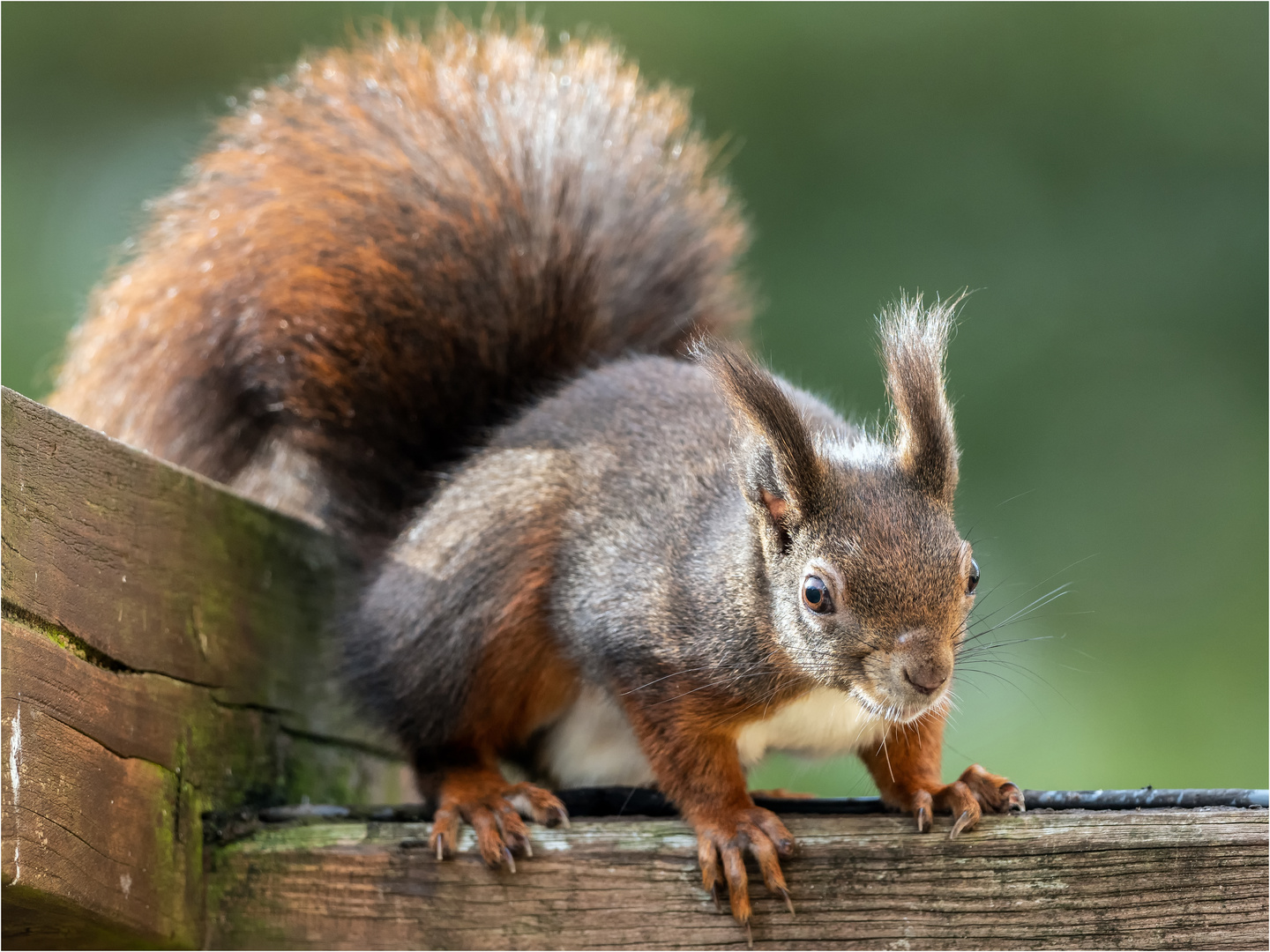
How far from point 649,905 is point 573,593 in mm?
356

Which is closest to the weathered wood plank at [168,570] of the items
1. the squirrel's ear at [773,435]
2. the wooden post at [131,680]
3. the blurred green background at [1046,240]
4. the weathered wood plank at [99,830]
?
the wooden post at [131,680]

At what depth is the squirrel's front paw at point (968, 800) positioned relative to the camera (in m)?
1.20

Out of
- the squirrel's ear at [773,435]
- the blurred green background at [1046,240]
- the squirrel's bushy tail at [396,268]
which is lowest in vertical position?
the squirrel's ear at [773,435]

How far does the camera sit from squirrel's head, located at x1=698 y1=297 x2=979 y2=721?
1138 mm

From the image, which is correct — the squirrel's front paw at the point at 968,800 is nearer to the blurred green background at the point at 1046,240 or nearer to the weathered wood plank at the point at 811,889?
the weathered wood plank at the point at 811,889

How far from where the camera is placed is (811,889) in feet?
3.91

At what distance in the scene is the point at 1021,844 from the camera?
3.81 feet

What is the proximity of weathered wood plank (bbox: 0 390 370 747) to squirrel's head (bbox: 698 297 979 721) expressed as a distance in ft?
1.96

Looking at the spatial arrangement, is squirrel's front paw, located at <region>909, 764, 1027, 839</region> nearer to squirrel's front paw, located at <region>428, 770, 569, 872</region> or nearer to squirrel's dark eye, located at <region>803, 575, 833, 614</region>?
squirrel's dark eye, located at <region>803, 575, 833, 614</region>

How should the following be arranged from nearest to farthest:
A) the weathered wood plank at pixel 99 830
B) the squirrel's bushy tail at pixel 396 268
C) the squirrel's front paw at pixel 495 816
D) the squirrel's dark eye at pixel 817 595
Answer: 1. the weathered wood plank at pixel 99 830
2. the squirrel's dark eye at pixel 817 595
3. the squirrel's front paw at pixel 495 816
4. the squirrel's bushy tail at pixel 396 268

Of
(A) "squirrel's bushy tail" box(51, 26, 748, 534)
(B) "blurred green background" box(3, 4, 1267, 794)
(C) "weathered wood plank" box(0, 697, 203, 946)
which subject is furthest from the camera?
(B) "blurred green background" box(3, 4, 1267, 794)

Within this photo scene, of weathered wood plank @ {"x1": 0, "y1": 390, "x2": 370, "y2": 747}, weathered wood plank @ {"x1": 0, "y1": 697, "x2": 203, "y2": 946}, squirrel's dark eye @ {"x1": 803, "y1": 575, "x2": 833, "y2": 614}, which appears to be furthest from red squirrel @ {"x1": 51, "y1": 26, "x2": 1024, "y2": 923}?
weathered wood plank @ {"x1": 0, "y1": 697, "x2": 203, "y2": 946}

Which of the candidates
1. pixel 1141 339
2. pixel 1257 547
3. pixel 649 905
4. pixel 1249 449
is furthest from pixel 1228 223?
pixel 649 905

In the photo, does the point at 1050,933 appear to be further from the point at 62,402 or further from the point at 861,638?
the point at 62,402
